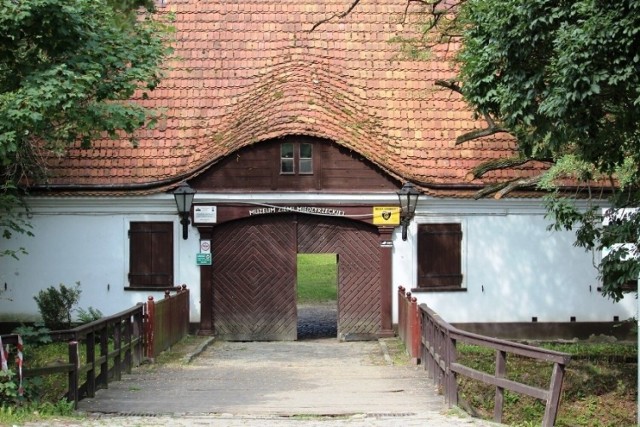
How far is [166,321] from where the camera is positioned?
19719 mm

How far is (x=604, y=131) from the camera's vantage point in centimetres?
1354

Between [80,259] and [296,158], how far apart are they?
5.02 metres

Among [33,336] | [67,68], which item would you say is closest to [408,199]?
[67,68]

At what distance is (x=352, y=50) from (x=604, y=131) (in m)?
12.4

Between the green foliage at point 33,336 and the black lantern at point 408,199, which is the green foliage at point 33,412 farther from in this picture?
the black lantern at point 408,199

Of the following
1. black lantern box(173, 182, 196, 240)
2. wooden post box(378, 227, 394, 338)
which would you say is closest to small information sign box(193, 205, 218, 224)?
black lantern box(173, 182, 196, 240)

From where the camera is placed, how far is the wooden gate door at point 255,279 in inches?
902

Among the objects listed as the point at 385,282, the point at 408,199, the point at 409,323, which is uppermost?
the point at 408,199

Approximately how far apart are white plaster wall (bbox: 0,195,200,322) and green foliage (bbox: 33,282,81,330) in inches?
23.6

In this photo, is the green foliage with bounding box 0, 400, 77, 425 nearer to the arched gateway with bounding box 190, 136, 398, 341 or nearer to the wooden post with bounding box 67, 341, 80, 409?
the wooden post with bounding box 67, 341, 80, 409

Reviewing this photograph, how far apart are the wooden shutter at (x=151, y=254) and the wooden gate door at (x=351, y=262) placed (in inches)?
109

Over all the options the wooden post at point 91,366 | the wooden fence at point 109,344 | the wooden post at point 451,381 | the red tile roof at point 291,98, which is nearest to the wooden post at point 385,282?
the red tile roof at point 291,98

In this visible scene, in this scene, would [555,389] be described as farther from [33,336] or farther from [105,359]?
[105,359]

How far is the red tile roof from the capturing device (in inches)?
901
